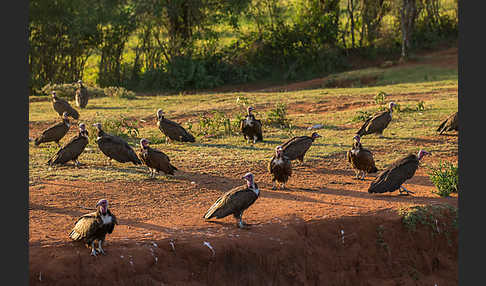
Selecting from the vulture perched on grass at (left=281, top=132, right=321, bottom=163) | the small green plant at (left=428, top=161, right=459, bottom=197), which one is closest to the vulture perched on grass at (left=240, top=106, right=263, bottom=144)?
the vulture perched on grass at (left=281, top=132, right=321, bottom=163)

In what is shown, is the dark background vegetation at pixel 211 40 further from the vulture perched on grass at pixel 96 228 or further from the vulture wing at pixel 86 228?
the vulture perched on grass at pixel 96 228

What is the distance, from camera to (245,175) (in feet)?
28.9

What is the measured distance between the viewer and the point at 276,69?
33031 mm

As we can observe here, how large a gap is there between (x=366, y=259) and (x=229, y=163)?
4.25 meters

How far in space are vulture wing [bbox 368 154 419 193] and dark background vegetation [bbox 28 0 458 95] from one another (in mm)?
21209

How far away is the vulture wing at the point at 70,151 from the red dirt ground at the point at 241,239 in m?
1.13

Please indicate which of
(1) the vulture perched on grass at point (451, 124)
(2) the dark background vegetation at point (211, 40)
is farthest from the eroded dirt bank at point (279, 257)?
(2) the dark background vegetation at point (211, 40)

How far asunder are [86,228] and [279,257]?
272 cm

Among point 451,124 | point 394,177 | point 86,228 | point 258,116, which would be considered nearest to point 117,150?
point 86,228

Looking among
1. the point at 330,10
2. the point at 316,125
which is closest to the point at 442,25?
the point at 330,10

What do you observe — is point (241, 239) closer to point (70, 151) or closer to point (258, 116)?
point (70, 151)

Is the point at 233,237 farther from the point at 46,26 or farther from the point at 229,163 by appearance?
the point at 46,26

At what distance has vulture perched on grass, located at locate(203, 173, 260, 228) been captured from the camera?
8602 millimetres

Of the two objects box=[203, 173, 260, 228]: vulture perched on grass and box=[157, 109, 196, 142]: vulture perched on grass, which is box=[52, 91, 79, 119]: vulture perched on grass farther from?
box=[203, 173, 260, 228]: vulture perched on grass
